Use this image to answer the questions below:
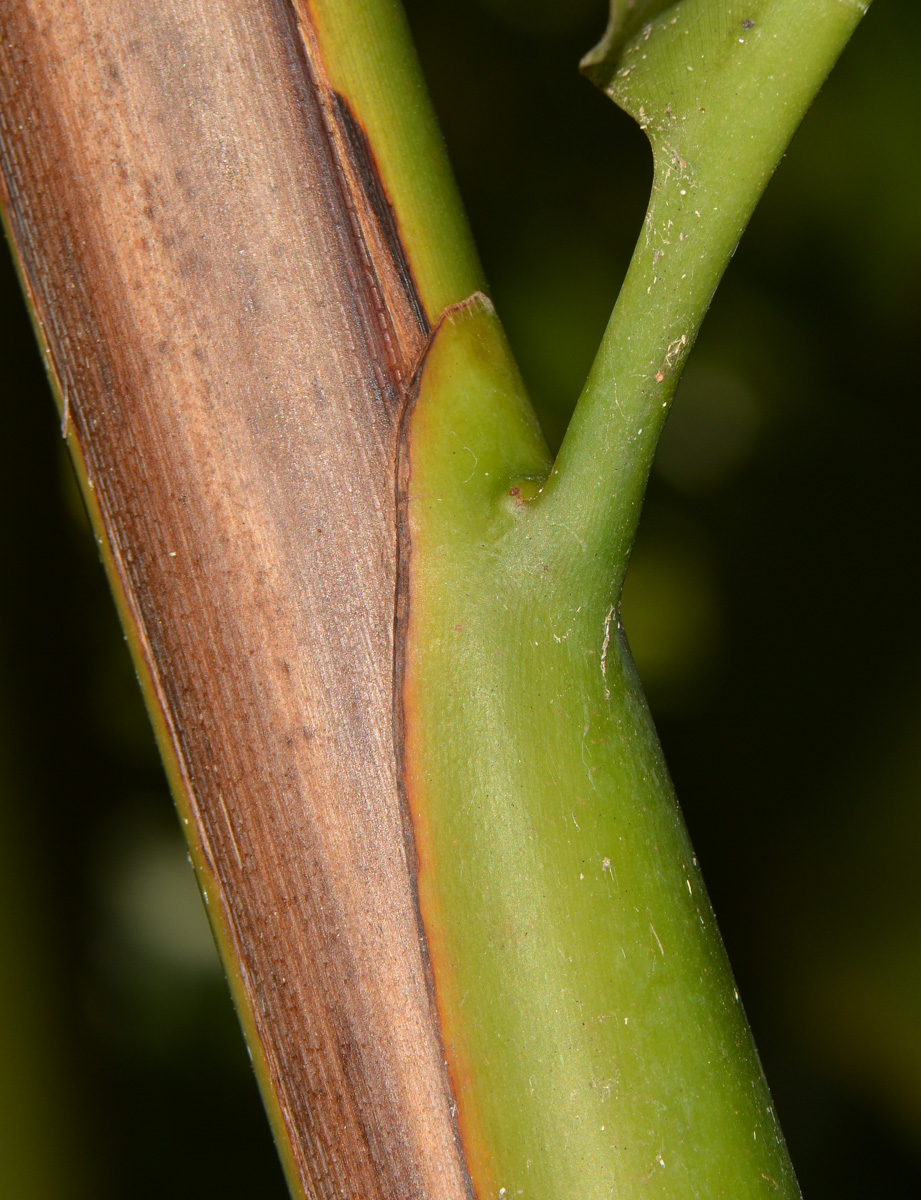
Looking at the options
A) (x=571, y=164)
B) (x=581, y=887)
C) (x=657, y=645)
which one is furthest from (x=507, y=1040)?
(x=571, y=164)

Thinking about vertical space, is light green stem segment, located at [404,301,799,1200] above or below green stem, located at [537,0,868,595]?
below

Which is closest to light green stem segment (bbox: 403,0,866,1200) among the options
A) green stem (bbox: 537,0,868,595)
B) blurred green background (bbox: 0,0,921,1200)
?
green stem (bbox: 537,0,868,595)

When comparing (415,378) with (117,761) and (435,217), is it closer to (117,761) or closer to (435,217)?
(435,217)

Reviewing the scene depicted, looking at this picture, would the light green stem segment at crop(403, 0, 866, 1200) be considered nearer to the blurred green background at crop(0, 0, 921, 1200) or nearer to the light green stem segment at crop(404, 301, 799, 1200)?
the light green stem segment at crop(404, 301, 799, 1200)

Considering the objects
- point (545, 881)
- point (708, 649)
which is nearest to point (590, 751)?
point (545, 881)

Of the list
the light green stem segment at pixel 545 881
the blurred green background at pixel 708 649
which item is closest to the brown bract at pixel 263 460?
the light green stem segment at pixel 545 881
